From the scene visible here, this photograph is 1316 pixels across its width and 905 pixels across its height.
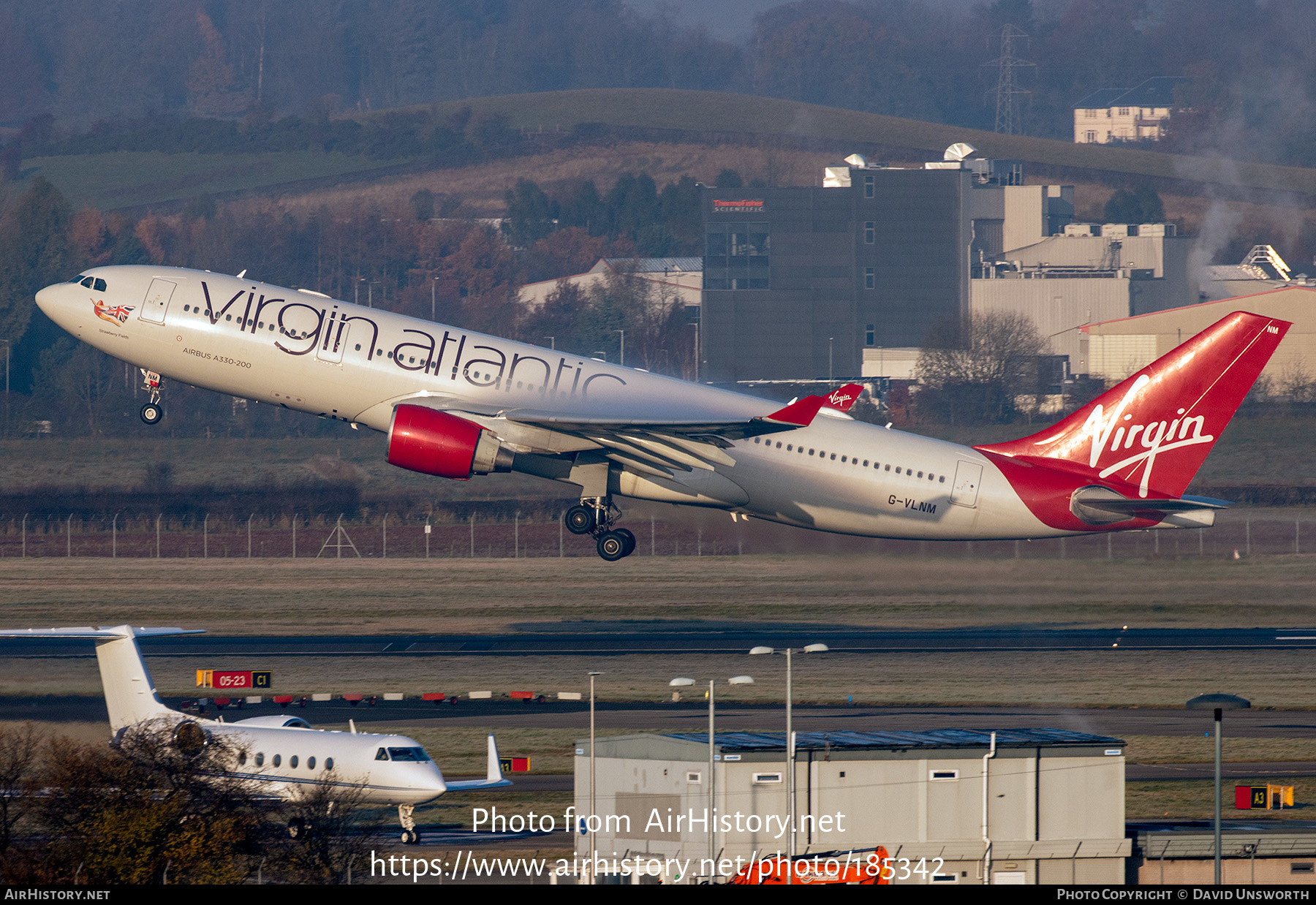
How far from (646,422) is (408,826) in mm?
13175

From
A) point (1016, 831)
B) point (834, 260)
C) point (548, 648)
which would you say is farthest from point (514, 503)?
point (834, 260)

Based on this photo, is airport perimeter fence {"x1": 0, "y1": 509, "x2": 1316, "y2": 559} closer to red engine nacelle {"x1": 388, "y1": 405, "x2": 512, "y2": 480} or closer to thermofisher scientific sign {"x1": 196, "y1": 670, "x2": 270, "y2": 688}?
thermofisher scientific sign {"x1": 196, "y1": 670, "x2": 270, "y2": 688}

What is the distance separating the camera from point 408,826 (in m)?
39.8

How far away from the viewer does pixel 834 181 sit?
158 metres

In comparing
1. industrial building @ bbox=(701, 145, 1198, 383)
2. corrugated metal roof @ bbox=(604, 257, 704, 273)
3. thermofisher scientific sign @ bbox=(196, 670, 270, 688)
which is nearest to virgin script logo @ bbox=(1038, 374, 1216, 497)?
thermofisher scientific sign @ bbox=(196, 670, 270, 688)

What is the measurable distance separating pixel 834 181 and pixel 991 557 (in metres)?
102

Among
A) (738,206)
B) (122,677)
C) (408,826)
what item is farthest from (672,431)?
(738,206)

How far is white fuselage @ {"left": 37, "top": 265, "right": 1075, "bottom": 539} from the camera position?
4850 cm

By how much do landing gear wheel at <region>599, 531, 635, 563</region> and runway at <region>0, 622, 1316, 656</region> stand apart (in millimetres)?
8092

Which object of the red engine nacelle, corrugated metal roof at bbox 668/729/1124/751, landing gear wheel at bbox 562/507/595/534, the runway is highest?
the red engine nacelle

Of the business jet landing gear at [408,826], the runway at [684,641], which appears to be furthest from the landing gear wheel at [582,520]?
the business jet landing gear at [408,826]

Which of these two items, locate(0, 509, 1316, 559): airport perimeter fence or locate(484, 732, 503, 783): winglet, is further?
locate(0, 509, 1316, 559): airport perimeter fence

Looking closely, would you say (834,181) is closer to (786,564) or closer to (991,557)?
(786,564)

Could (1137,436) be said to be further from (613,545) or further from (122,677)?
(122,677)
